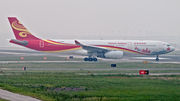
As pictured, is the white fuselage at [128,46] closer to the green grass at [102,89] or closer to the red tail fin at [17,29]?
the red tail fin at [17,29]

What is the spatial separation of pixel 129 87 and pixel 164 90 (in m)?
3.44

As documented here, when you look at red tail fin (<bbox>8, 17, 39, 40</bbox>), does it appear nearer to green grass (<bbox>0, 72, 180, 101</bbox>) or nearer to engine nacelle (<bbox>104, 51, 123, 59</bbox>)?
engine nacelle (<bbox>104, 51, 123, 59</bbox>)

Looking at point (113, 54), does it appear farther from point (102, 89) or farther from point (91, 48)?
point (102, 89)

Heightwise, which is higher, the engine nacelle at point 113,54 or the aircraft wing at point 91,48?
the aircraft wing at point 91,48

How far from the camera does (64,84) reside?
27.6 meters

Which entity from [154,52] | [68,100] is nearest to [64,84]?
[68,100]

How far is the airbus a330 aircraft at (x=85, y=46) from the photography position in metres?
56.2

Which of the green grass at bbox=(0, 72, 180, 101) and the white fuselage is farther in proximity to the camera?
the white fuselage

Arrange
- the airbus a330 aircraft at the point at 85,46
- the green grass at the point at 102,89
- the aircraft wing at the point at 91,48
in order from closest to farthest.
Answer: the green grass at the point at 102,89 → the aircraft wing at the point at 91,48 → the airbus a330 aircraft at the point at 85,46

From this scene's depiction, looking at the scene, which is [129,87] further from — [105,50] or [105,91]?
[105,50]

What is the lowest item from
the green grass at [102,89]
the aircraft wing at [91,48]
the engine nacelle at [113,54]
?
the green grass at [102,89]

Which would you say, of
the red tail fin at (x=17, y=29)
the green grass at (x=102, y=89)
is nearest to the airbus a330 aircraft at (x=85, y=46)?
the red tail fin at (x=17, y=29)

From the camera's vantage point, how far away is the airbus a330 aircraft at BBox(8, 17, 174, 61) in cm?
5625

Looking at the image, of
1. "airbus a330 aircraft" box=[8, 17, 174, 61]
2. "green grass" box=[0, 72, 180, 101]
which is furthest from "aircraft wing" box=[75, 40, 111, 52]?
"green grass" box=[0, 72, 180, 101]
